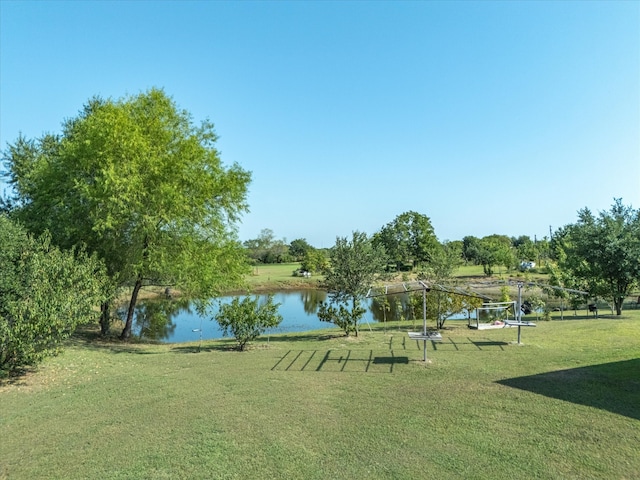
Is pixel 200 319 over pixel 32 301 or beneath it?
beneath

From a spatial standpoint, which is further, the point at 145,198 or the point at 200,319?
the point at 200,319

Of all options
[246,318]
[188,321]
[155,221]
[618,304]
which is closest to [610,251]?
[618,304]

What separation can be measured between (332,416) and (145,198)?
13.0 metres

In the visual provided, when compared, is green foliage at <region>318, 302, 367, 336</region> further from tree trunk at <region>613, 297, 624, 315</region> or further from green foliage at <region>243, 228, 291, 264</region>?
green foliage at <region>243, 228, 291, 264</region>

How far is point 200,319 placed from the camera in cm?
3036

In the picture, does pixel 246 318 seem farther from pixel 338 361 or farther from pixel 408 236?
pixel 408 236

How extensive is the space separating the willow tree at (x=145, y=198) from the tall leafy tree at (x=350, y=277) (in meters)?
4.73

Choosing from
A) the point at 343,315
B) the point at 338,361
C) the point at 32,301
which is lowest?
the point at 338,361

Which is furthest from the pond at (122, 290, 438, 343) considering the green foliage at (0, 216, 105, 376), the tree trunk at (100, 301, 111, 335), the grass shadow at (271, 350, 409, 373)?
the green foliage at (0, 216, 105, 376)

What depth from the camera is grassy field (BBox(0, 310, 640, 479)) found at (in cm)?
578

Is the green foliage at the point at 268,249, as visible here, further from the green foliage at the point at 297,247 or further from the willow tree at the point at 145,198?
the willow tree at the point at 145,198

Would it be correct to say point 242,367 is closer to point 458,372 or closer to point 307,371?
point 307,371

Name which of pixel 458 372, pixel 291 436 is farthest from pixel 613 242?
pixel 291 436

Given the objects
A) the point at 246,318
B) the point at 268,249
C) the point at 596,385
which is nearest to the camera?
the point at 596,385
